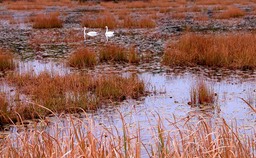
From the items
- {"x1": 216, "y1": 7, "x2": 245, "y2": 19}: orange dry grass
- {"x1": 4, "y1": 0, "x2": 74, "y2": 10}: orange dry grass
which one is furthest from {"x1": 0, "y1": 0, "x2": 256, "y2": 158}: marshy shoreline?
{"x1": 4, "y1": 0, "x2": 74, "y2": 10}: orange dry grass

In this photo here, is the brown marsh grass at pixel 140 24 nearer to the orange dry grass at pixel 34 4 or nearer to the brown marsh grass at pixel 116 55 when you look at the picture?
the brown marsh grass at pixel 116 55

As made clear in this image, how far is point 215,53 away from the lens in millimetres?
13398

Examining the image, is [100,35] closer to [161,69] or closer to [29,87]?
[161,69]

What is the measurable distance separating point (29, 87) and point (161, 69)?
4.20 m

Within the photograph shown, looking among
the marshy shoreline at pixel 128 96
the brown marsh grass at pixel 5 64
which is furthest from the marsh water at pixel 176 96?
the brown marsh grass at pixel 5 64

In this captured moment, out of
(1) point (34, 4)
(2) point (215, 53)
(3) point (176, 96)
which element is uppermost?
(1) point (34, 4)

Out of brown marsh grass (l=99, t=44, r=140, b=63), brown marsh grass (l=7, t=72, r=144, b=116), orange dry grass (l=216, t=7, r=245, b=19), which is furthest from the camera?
orange dry grass (l=216, t=7, r=245, b=19)

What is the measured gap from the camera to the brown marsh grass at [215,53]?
12750 millimetres

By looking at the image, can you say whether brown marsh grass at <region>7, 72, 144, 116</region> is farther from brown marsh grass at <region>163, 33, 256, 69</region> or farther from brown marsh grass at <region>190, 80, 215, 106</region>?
brown marsh grass at <region>163, 33, 256, 69</region>

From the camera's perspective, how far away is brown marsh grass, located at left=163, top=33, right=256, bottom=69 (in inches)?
502

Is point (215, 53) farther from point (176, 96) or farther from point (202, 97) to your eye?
point (202, 97)

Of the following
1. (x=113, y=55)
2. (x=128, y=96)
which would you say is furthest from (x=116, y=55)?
(x=128, y=96)

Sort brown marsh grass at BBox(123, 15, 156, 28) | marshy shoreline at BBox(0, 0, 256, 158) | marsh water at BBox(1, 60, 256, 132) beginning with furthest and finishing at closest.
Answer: brown marsh grass at BBox(123, 15, 156, 28) < marsh water at BBox(1, 60, 256, 132) < marshy shoreline at BBox(0, 0, 256, 158)

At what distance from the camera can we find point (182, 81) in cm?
1155
